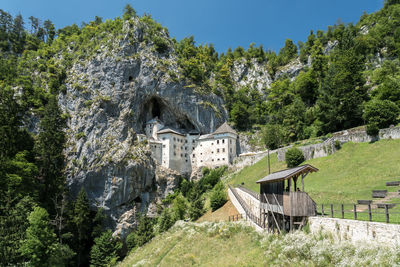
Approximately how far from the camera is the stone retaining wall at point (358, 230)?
10141mm

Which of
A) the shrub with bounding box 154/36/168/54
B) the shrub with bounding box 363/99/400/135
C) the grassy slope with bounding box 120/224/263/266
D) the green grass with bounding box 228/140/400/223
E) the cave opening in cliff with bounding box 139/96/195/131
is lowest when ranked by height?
the grassy slope with bounding box 120/224/263/266

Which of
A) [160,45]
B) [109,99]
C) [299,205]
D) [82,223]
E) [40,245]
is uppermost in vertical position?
[160,45]

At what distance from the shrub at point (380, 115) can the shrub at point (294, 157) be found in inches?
377

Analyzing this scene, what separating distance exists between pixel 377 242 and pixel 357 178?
728 inches

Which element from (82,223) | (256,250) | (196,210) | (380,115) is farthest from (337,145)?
(82,223)

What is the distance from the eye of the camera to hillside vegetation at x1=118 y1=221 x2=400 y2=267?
1029cm

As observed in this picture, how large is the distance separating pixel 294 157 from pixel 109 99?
43.7 metres

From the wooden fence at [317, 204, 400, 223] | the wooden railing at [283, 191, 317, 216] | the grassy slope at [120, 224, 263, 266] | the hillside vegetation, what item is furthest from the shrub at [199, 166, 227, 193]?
the wooden railing at [283, 191, 317, 216]

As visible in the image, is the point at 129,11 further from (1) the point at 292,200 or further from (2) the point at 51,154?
(1) the point at 292,200

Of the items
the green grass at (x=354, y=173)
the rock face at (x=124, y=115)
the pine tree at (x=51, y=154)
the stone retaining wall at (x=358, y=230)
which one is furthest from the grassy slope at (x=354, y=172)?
the pine tree at (x=51, y=154)

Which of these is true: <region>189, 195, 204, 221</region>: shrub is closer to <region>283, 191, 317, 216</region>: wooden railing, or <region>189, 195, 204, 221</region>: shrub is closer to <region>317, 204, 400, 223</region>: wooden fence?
A: <region>317, 204, 400, 223</region>: wooden fence

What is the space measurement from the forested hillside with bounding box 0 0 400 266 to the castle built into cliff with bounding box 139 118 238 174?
8.77m

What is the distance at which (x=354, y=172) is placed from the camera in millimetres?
28625

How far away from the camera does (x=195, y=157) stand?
6619cm
